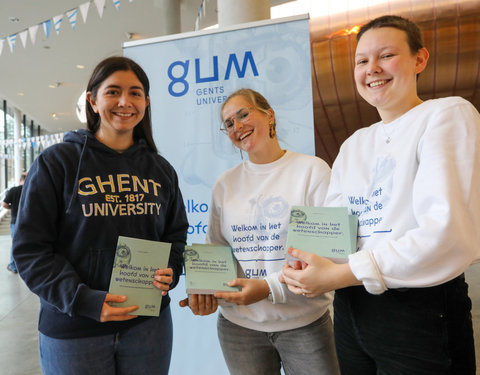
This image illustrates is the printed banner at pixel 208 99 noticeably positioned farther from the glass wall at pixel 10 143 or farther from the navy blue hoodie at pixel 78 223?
the glass wall at pixel 10 143

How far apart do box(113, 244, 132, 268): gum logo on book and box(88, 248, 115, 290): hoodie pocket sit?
72mm

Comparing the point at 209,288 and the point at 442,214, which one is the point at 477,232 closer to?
the point at 442,214

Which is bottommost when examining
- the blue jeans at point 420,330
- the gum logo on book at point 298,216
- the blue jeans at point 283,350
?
the blue jeans at point 283,350

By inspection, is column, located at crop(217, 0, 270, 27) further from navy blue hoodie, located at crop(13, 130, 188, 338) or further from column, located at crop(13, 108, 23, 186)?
column, located at crop(13, 108, 23, 186)

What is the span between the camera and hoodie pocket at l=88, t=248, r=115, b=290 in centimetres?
129

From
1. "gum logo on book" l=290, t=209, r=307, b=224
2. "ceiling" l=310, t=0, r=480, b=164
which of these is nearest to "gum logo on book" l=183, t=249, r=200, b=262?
"gum logo on book" l=290, t=209, r=307, b=224

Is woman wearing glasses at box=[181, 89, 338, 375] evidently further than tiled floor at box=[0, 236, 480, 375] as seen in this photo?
No

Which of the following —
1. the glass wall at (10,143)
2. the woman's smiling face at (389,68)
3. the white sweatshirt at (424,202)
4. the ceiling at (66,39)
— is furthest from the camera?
the glass wall at (10,143)

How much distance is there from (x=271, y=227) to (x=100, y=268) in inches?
24.7

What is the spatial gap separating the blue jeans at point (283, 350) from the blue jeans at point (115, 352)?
0.84 feet

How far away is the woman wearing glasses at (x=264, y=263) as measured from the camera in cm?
139

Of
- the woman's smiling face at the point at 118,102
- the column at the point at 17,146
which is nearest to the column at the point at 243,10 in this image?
the woman's smiling face at the point at 118,102

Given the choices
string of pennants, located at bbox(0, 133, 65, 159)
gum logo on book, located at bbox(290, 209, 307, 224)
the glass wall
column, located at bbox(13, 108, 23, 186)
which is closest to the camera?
gum logo on book, located at bbox(290, 209, 307, 224)

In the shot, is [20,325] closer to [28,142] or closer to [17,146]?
[28,142]
